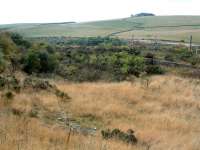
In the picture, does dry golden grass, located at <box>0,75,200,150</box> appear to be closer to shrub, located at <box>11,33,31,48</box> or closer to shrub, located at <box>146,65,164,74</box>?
shrub, located at <box>146,65,164,74</box>

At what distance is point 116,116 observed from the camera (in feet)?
45.7

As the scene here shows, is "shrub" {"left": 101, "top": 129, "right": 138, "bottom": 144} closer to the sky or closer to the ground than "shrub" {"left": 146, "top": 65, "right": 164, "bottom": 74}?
closer to the sky

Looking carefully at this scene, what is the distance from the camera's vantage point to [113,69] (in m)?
28.7

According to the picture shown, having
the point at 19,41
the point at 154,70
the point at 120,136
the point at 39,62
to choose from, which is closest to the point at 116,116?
the point at 120,136

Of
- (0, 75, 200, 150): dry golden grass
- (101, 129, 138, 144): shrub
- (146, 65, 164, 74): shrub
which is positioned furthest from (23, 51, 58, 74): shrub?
(101, 129, 138, 144): shrub

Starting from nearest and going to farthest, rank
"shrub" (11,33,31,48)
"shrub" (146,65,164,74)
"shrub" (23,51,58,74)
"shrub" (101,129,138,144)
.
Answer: "shrub" (101,129,138,144) < "shrub" (23,51,58,74) < "shrub" (146,65,164,74) < "shrub" (11,33,31,48)

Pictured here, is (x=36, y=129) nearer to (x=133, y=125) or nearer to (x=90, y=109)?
(x=133, y=125)

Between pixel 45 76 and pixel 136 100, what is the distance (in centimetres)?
857

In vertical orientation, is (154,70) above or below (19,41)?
below

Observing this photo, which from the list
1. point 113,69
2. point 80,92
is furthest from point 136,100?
point 113,69

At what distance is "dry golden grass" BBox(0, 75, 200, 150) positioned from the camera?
7.28 metres

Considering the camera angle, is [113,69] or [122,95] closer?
[122,95]

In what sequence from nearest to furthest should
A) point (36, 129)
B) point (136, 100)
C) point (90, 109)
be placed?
point (36, 129)
point (90, 109)
point (136, 100)

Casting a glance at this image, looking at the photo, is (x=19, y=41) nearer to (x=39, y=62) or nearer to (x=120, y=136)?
(x=39, y=62)
